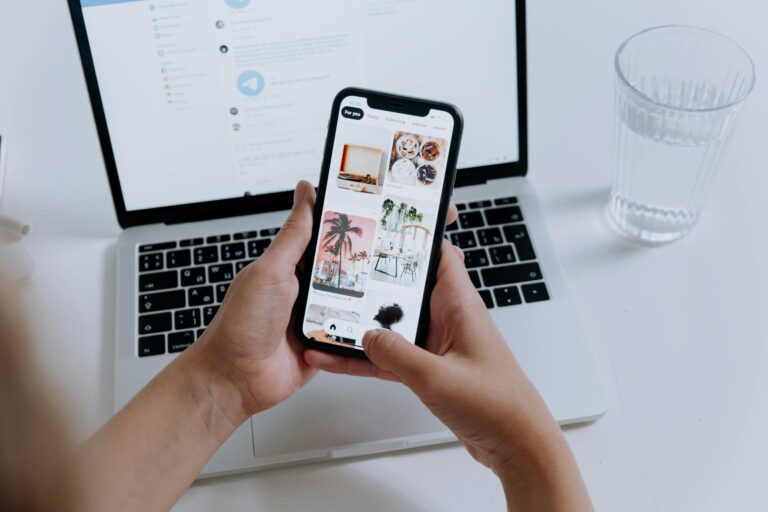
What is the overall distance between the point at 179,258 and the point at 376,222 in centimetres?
23

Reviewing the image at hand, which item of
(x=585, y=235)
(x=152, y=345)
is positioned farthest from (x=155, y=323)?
(x=585, y=235)

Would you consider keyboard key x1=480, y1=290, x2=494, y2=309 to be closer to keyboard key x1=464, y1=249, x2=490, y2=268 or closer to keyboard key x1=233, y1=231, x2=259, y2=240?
keyboard key x1=464, y1=249, x2=490, y2=268

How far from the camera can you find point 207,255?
0.81 meters

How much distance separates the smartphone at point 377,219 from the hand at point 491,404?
48mm

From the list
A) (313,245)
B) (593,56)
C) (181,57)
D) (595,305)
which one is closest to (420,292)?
(313,245)

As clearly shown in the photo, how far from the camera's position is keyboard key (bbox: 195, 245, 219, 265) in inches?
31.9

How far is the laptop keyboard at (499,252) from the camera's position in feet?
2.56

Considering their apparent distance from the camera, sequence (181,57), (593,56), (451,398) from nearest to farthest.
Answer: (451,398) < (181,57) < (593,56)

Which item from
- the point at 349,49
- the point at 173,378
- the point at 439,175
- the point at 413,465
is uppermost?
the point at 349,49

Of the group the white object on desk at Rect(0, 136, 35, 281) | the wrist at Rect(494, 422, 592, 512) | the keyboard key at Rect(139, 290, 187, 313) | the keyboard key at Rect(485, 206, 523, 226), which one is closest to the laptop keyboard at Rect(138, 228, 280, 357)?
the keyboard key at Rect(139, 290, 187, 313)

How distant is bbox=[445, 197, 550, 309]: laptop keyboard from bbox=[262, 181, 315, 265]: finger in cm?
17

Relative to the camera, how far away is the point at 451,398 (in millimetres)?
608

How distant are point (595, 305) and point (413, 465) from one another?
24cm

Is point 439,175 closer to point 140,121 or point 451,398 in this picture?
point 451,398
